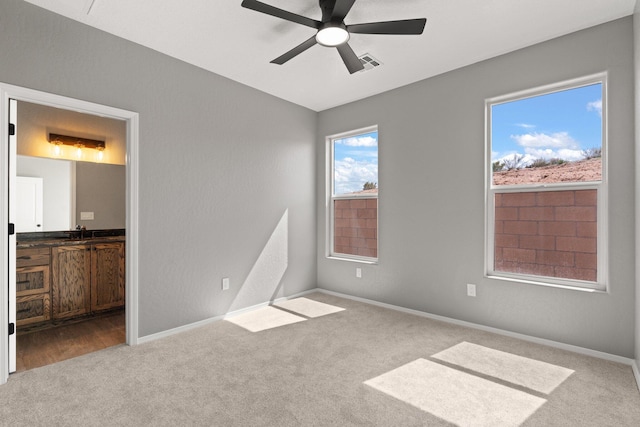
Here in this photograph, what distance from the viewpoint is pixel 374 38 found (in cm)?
280

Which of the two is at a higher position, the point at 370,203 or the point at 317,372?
the point at 370,203

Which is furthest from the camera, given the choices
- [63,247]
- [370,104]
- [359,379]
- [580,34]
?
[370,104]

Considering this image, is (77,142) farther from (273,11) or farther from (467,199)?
(467,199)

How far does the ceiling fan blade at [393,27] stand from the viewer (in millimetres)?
2096

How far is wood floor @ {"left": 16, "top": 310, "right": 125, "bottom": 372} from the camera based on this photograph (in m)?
2.57

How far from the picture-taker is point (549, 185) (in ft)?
9.48

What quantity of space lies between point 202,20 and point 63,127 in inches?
101

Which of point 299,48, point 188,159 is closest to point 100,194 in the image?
point 188,159

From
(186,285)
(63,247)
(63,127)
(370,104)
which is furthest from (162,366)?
(370,104)

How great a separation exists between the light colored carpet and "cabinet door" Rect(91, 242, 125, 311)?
4.27 feet

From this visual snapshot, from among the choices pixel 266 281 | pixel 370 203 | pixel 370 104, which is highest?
pixel 370 104

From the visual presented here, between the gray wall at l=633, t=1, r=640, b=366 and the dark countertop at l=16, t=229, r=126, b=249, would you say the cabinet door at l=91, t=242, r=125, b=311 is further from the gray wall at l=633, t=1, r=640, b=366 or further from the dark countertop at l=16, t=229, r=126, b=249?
the gray wall at l=633, t=1, r=640, b=366

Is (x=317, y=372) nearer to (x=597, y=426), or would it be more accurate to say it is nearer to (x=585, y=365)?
(x=597, y=426)

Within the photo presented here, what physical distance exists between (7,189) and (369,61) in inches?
126
